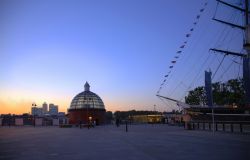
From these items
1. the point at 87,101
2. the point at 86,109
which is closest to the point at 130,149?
the point at 86,109

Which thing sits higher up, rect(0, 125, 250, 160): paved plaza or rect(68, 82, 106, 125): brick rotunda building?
A: rect(68, 82, 106, 125): brick rotunda building

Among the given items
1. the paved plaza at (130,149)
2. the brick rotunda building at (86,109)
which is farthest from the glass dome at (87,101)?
the paved plaza at (130,149)

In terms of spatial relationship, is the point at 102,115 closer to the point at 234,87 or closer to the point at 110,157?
the point at 234,87

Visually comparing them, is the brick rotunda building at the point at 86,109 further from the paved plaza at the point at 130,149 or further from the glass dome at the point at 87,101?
the paved plaza at the point at 130,149

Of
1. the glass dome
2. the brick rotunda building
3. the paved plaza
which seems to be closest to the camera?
the paved plaza

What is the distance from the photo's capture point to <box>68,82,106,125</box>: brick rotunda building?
92.1 meters

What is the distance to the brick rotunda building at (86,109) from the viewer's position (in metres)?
92.1

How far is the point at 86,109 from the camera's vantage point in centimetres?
9219

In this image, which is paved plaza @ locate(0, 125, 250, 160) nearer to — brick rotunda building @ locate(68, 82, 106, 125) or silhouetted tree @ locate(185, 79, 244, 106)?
silhouetted tree @ locate(185, 79, 244, 106)

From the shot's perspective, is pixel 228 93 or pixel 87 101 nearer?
pixel 228 93

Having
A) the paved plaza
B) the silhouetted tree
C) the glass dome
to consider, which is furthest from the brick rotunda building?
the paved plaza

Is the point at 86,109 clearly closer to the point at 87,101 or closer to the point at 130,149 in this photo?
the point at 87,101

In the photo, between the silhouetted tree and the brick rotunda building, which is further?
the brick rotunda building

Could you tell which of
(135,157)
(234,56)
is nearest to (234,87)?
(234,56)
